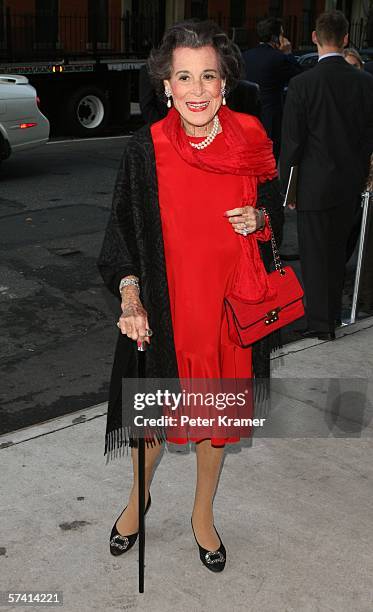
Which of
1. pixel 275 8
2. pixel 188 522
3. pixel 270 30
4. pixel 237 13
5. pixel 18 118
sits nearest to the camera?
pixel 188 522

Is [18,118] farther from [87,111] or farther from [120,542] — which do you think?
[120,542]

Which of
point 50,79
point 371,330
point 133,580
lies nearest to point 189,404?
point 133,580

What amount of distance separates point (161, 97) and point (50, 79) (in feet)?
44.4

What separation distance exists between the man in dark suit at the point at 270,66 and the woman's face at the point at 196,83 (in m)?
8.12

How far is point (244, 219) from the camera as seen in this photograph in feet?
11.0

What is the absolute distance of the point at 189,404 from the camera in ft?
11.9

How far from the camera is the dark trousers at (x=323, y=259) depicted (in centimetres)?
632

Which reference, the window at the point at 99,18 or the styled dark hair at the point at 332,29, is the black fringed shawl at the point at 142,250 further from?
the window at the point at 99,18

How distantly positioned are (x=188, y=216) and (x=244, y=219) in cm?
21

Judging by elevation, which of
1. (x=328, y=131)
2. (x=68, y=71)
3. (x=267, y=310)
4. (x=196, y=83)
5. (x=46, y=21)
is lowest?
(x=68, y=71)

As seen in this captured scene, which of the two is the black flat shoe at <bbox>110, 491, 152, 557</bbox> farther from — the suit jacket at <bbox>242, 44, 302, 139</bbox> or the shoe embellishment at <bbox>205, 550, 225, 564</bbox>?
the suit jacket at <bbox>242, 44, 302, 139</bbox>

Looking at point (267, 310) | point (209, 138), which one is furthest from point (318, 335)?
point (209, 138)

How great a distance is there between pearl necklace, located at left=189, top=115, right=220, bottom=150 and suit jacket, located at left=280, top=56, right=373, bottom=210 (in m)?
2.70

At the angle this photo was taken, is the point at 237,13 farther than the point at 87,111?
→ Yes
